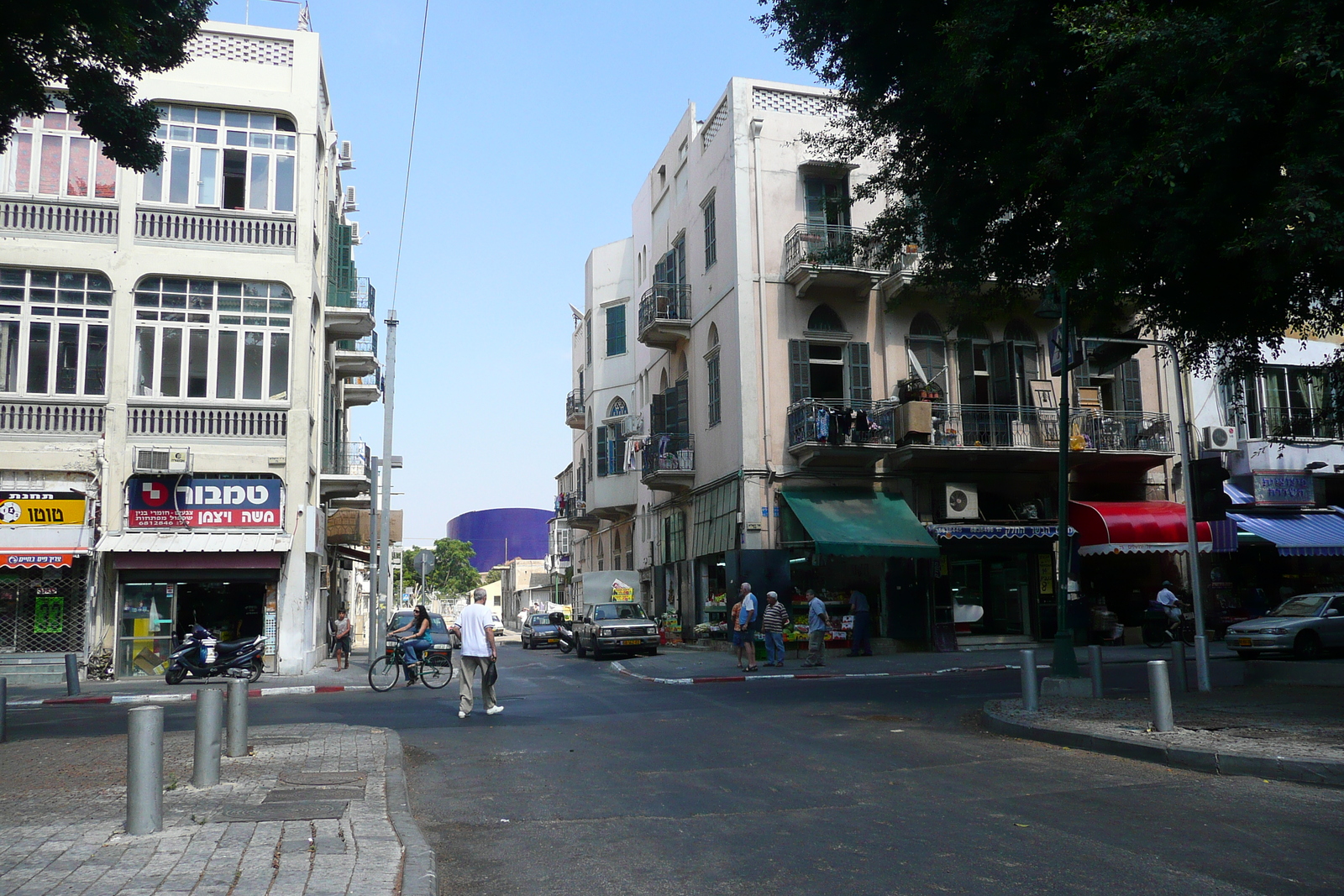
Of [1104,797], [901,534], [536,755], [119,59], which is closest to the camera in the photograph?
[1104,797]

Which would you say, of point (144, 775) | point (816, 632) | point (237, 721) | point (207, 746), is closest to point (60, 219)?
point (237, 721)

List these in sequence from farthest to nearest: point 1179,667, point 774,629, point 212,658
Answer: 1. point 774,629
2. point 212,658
3. point 1179,667

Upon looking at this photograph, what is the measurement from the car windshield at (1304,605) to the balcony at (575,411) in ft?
93.9

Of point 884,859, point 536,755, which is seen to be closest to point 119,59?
point 536,755

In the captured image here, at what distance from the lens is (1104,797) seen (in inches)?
299

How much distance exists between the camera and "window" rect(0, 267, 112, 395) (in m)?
22.8

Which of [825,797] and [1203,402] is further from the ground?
[1203,402]

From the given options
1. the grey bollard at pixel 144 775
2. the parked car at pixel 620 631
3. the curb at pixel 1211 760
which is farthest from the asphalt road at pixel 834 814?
the parked car at pixel 620 631

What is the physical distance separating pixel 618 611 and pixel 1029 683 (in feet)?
61.8

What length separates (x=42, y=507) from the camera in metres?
22.4

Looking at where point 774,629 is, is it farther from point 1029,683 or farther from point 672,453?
point 1029,683

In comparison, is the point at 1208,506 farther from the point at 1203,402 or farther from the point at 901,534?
the point at 1203,402

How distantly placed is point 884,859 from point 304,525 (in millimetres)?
20514

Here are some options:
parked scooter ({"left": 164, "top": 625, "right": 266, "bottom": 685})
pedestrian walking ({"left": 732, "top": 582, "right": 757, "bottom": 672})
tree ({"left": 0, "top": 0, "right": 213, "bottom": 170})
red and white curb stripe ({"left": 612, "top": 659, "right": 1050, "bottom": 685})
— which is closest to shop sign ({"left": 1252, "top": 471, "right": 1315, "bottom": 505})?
red and white curb stripe ({"left": 612, "top": 659, "right": 1050, "bottom": 685})
